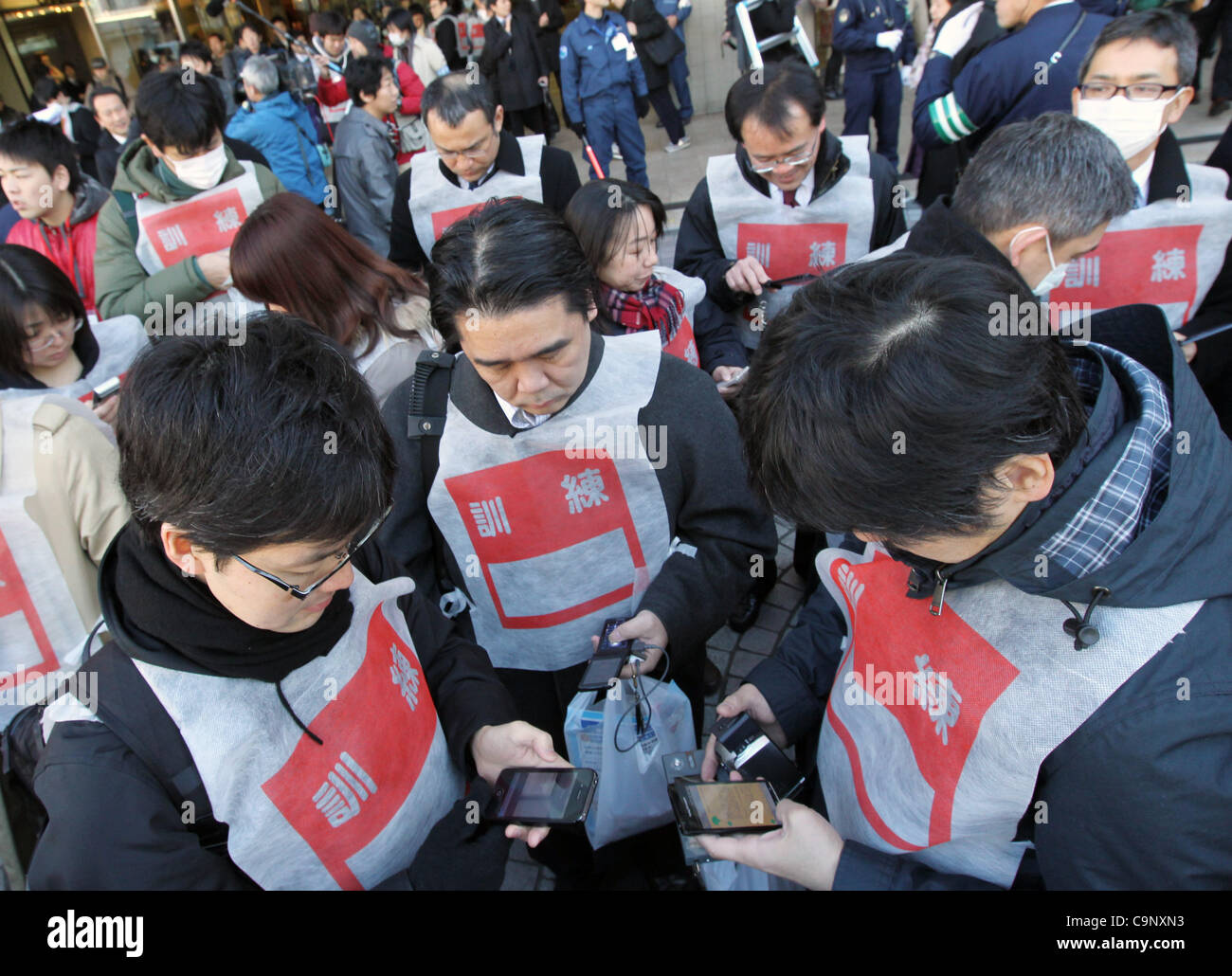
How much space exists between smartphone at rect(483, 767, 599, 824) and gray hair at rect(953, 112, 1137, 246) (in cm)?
169

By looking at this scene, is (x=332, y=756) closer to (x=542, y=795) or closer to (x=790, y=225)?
(x=542, y=795)

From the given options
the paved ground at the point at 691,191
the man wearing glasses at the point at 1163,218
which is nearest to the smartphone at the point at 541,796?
the paved ground at the point at 691,191

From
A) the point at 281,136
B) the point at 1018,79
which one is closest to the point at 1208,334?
Answer: the point at 1018,79

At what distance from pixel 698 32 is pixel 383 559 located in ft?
32.2

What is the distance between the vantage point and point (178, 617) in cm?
130

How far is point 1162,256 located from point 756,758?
2.19 metres

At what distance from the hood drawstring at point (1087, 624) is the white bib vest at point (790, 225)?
2.10 m

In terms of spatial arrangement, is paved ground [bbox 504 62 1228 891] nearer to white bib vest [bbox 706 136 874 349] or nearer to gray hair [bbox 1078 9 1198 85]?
white bib vest [bbox 706 136 874 349]

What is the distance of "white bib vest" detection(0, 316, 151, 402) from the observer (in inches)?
105

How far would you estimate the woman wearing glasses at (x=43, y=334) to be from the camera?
2.42 metres

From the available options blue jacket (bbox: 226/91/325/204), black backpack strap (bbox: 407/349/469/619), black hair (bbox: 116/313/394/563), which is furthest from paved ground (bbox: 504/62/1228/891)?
blue jacket (bbox: 226/91/325/204)

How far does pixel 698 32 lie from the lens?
9.66 meters
